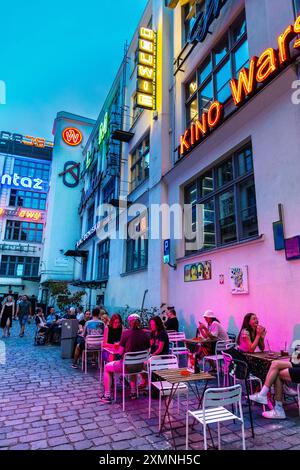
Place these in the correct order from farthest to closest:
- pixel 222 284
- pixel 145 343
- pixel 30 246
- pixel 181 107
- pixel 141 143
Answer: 1. pixel 30 246
2. pixel 141 143
3. pixel 181 107
4. pixel 222 284
5. pixel 145 343

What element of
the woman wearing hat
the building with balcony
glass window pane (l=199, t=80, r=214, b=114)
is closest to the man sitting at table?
the woman wearing hat

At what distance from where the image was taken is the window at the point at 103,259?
20.0m

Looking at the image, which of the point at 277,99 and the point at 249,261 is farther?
the point at 249,261

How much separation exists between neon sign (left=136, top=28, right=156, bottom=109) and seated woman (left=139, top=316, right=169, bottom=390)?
34.8ft

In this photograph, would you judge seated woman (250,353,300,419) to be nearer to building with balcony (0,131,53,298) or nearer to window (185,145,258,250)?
window (185,145,258,250)

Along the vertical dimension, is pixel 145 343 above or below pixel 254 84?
below

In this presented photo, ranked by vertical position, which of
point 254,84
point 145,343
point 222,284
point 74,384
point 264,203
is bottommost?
point 74,384

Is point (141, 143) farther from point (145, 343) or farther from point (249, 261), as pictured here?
point (145, 343)

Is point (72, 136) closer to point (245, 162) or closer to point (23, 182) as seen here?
point (23, 182)

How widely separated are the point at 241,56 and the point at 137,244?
30.3ft

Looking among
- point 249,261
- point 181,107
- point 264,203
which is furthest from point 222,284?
point 181,107

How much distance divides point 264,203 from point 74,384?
5.88m

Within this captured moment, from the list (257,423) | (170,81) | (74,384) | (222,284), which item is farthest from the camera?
(170,81)

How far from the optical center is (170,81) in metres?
13.0
